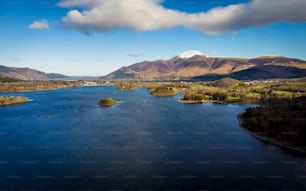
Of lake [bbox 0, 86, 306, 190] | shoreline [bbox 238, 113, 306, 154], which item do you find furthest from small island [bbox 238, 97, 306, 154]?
lake [bbox 0, 86, 306, 190]

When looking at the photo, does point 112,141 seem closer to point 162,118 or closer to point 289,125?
point 162,118

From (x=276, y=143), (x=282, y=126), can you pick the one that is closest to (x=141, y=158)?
(x=276, y=143)

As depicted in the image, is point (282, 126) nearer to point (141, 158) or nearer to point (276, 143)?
point (276, 143)

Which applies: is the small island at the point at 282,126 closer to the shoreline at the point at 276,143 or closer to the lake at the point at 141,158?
the shoreline at the point at 276,143

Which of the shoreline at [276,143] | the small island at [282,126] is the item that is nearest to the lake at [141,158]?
the shoreline at [276,143]

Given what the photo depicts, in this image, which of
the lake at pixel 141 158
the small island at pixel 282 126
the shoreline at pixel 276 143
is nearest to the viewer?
the lake at pixel 141 158

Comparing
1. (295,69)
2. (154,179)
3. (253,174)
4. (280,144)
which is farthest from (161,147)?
(295,69)
